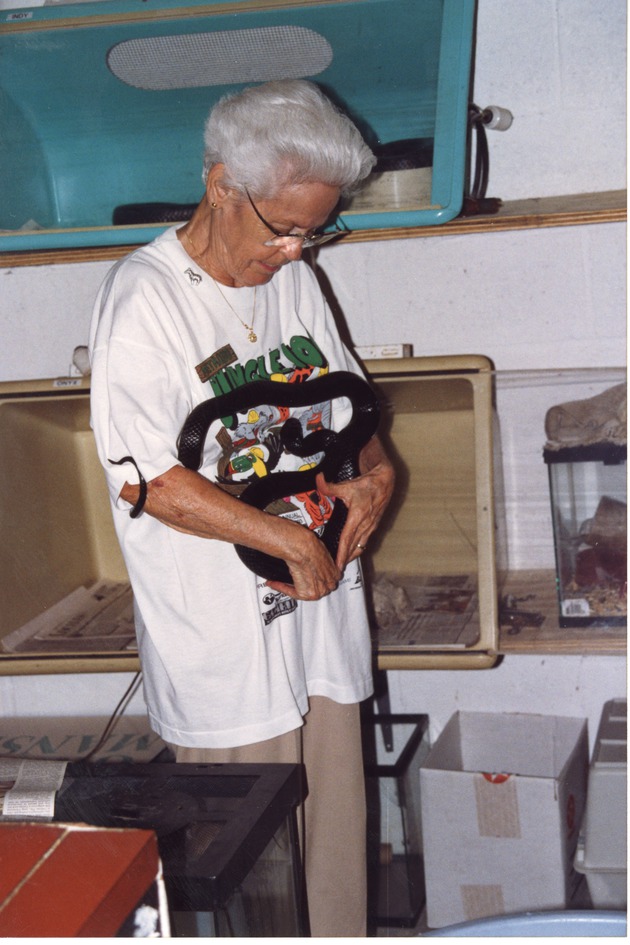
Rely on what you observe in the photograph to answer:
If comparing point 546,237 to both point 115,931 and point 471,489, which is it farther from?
point 115,931

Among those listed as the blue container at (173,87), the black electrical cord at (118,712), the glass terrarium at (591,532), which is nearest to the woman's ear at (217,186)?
the blue container at (173,87)

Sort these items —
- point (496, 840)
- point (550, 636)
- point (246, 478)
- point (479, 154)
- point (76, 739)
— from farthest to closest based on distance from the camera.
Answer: point (76, 739) < point (479, 154) < point (496, 840) < point (550, 636) < point (246, 478)

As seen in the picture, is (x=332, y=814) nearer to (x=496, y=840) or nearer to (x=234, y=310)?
(x=496, y=840)

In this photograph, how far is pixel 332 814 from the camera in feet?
4.69

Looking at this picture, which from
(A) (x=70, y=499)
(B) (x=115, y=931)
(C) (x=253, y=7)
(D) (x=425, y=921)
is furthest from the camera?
(A) (x=70, y=499)

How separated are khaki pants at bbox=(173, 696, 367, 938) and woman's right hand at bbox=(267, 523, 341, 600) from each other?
0.70ft

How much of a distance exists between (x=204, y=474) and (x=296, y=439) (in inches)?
6.1

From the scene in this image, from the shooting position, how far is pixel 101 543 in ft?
6.70

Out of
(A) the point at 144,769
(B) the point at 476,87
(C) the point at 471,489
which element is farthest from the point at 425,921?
(B) the point at 476,87

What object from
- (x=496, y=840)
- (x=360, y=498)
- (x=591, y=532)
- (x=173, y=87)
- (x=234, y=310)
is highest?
(x=173, y=87)

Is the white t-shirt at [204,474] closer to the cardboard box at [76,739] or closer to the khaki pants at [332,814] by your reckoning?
the khaki pants at [332,814]

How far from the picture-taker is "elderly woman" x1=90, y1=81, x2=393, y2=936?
118 centimetres

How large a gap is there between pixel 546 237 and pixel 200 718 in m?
1.18

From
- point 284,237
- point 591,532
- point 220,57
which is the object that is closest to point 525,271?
point 591,532
